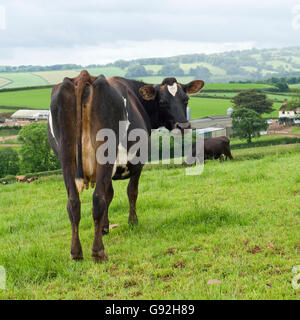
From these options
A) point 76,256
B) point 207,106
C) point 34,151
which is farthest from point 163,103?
point 207,106

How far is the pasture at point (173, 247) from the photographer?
4.72 metres

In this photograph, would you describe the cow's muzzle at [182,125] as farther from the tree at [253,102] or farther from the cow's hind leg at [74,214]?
the tree at [253,102]

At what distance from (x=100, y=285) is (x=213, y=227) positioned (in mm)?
2715

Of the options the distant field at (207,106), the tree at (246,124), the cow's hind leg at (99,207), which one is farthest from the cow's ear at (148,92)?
the distant field at (207,106)

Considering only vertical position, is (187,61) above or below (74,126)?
above

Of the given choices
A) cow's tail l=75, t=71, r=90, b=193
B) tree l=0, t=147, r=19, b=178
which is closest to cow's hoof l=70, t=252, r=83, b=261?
cow's tail l=75, t=71, r=90, b=193

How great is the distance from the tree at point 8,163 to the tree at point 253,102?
4901cm

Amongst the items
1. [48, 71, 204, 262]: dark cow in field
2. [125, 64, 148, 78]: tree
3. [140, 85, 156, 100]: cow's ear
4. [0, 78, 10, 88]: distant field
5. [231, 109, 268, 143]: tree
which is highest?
[125, 64, 148, 78]: tree

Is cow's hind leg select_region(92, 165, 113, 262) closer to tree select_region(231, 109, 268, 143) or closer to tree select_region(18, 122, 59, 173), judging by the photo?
tree select_region(18, 122, 59, 173)

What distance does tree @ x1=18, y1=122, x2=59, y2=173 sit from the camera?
191 ft

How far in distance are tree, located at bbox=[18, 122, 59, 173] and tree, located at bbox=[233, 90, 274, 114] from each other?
45264mm
